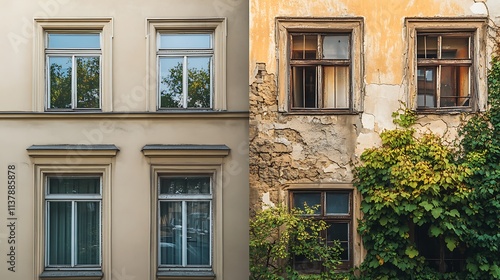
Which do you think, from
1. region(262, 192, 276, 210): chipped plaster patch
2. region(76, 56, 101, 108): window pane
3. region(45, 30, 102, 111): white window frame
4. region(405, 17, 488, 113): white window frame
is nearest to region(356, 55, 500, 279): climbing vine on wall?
region(405, 17, 488, 113): white window frame

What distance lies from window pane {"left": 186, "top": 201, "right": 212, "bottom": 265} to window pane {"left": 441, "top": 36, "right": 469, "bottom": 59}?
15.2 feet

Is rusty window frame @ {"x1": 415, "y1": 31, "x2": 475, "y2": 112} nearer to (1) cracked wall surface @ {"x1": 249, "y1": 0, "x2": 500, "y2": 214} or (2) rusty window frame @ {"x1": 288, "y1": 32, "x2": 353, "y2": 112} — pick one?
(1) cracked wall surface @ {"x1": 249, "y1": 0, "x2": 500, "y2": 214}

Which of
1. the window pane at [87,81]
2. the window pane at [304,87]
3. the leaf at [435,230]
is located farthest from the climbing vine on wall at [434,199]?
the window pane at [87,81]

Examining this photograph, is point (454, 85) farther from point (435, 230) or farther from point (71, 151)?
point (71, 151)

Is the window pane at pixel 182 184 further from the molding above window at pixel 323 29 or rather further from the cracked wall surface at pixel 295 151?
the molding above window at pixel 323 29

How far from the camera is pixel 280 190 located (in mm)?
8422

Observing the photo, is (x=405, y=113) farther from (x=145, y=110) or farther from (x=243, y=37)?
(x=145, y=110)

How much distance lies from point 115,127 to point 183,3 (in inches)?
95.8

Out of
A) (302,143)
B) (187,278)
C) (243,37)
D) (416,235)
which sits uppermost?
(243,37)

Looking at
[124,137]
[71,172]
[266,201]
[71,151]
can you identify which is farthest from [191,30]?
[266,201]

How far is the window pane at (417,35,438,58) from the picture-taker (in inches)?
342

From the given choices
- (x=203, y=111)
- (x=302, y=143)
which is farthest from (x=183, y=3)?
(x=302, y=143)

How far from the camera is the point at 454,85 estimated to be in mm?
8680

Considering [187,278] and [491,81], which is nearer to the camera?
[491,81]
